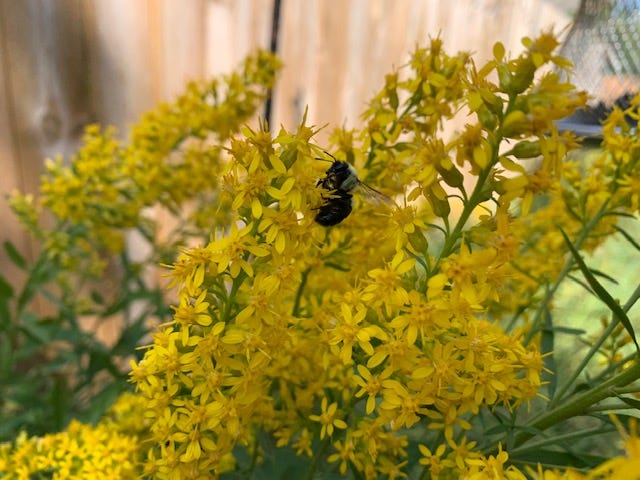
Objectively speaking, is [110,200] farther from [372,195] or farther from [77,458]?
[372,195]

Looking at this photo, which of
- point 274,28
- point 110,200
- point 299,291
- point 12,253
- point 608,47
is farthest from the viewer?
point 274,28

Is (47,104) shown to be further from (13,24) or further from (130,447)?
(130,447)

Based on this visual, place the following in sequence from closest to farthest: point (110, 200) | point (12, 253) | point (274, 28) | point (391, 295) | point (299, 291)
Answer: point (391, 295) < point (299, 291) < point (110, 200) < point (12, 253) < point (274, 28)

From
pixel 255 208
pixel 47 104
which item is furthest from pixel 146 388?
pixel 47 104

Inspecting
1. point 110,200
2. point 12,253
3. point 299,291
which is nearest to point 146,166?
point 110,200

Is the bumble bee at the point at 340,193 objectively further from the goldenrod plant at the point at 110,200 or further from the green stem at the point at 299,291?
the goldenrod plant at the point at 110,200

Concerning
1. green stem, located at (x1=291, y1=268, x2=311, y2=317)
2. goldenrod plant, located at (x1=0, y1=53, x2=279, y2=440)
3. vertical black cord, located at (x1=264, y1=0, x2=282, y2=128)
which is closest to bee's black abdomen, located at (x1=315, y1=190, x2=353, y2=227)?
green stem, located at (x1=291, y1=268, x2=311, y2=317)

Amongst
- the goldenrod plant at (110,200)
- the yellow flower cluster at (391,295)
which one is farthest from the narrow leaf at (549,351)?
the goldenrod plant at (110,200)
